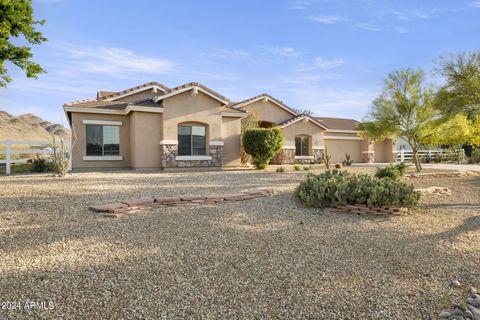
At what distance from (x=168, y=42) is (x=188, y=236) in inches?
460

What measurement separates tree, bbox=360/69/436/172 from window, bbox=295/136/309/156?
7.67 metres

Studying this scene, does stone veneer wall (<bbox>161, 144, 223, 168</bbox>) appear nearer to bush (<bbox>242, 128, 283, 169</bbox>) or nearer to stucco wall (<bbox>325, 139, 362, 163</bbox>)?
bush (<bbox>242, 128, 283, 169</bbox>)

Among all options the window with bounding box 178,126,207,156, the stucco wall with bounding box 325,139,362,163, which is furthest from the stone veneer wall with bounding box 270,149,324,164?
the window with bounding box 178,126,207,156

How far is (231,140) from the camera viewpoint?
19188 mm

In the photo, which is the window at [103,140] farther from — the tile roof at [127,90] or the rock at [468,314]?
the rock at [468,314]

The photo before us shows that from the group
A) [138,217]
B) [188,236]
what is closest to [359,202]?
[188,236]

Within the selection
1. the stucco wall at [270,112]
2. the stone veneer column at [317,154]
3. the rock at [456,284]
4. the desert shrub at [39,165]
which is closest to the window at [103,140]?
the desert shrub at [39,165]

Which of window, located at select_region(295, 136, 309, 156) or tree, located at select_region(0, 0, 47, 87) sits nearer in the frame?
tree, located at select_region(0, 0, 47, 87)

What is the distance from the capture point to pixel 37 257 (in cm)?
443

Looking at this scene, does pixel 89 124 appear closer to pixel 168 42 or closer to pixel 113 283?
pixel 168 42

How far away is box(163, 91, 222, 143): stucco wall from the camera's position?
56.7 feet

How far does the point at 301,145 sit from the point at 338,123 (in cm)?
784

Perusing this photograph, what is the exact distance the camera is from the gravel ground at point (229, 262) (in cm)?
342

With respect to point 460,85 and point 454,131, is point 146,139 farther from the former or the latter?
point 454,131
